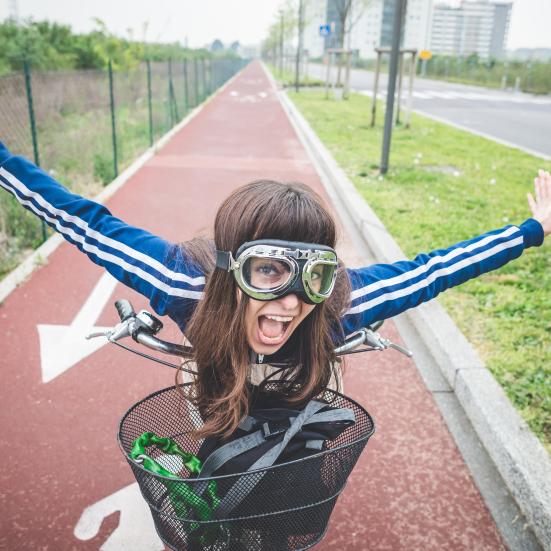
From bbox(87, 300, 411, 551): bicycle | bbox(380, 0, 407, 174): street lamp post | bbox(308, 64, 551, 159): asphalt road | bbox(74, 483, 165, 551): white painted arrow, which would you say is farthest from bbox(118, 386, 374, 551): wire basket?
bbox(308, 64, 551, 159): asphalt road

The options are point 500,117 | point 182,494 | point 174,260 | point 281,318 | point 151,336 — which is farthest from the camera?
point 500,117

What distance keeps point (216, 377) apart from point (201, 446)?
205 millimetres

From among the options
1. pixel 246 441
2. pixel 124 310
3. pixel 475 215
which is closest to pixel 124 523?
pixel 124 310

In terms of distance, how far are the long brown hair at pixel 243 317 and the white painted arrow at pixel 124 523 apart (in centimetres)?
106

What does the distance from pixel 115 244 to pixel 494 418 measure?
2.22 meters

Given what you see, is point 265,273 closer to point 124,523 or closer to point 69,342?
point 124,523

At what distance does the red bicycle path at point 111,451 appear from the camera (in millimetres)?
2516

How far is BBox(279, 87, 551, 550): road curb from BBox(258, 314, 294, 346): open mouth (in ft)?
5.07

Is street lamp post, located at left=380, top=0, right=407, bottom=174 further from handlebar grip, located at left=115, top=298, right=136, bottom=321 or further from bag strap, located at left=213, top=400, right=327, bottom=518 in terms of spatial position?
bag strap, located at left=213, top=400, right=327, bottom=518

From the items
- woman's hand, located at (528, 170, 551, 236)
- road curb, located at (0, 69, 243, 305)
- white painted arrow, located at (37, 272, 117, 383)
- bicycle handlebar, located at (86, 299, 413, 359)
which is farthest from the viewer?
road curb, located at (0, 69, 243, 305)

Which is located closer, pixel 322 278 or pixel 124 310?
pixel 322 278

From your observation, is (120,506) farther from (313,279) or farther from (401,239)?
(401,239)

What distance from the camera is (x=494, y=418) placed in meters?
3.00

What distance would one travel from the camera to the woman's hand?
6.45 ft
